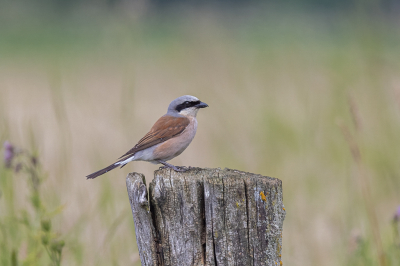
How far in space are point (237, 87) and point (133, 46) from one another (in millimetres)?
2012

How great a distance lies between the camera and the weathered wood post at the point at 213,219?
2229mm

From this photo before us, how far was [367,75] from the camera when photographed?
5.42m

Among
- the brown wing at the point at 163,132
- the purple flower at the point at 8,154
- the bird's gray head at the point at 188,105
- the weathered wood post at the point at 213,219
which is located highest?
the bird's gray head at the point at 188,105

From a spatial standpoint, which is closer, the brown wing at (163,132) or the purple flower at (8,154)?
the purple flower at (8,154)

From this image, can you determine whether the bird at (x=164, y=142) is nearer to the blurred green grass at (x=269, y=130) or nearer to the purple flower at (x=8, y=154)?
the blurred green grass at (x=269, y=130)

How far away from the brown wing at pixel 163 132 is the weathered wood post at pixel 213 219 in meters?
1.50

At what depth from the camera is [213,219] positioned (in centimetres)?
223

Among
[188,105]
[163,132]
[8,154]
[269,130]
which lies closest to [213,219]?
[8,154]

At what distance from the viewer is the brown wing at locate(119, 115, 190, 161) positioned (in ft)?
12.4

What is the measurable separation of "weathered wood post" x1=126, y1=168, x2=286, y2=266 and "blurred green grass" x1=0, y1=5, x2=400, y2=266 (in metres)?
1.34

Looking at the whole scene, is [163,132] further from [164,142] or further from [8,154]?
[8,154]

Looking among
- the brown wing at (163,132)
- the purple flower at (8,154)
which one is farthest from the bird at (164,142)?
the purple flower at (8,154)

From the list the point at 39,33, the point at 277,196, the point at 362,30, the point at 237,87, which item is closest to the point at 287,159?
the point at 237,87

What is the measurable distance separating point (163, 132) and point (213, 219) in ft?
5.80
